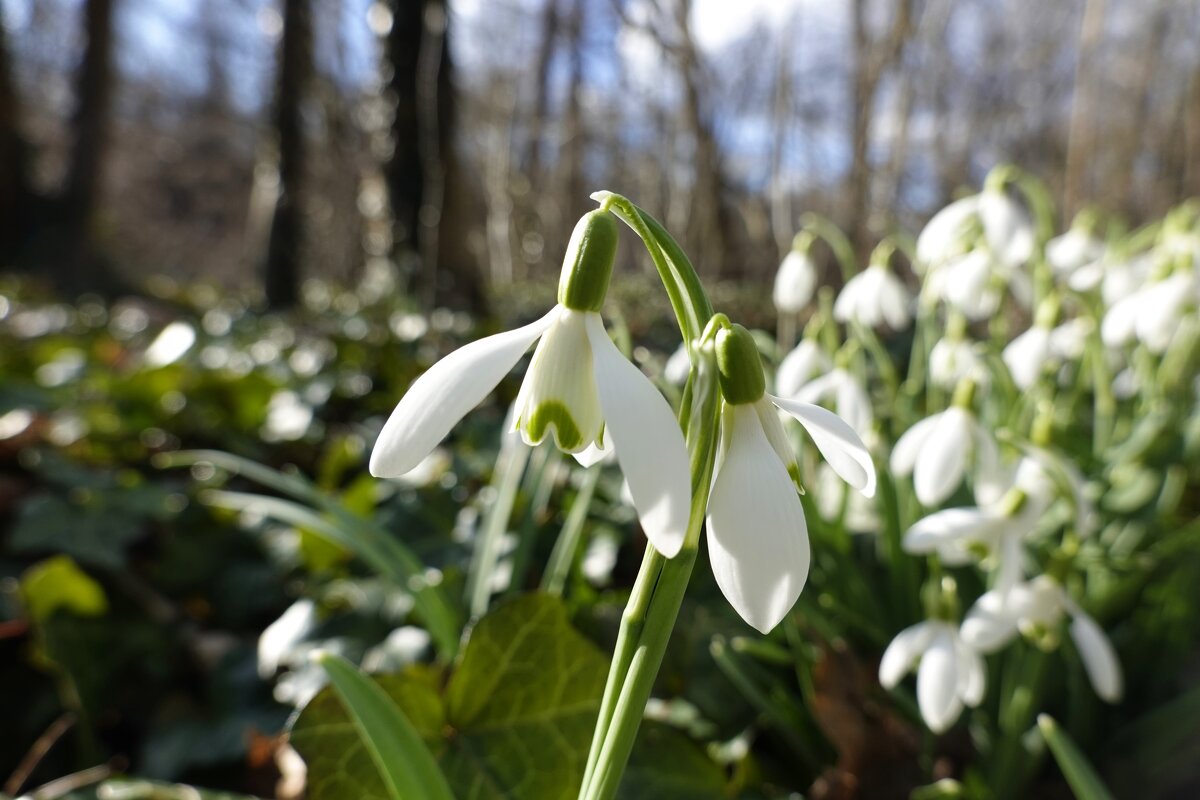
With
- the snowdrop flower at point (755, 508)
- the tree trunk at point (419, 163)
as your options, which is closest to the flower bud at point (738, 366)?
the snowdrop flower at point (755, 508)

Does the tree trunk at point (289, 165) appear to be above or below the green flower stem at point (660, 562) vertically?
below

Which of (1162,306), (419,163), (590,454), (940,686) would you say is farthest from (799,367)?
(419,163)

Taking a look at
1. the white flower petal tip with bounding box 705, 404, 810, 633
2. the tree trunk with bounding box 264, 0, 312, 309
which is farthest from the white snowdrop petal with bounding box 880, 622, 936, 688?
the tree trunk with bounding box 264, 0, 312, 309

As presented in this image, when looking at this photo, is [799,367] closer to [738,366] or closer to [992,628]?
[992,628]

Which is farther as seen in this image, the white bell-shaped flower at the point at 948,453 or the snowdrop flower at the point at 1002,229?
the snowdrop flower at the point at 1002,229

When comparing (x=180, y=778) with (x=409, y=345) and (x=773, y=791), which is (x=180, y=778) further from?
(x=409, y=345)

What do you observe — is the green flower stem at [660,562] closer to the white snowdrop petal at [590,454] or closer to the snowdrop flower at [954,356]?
the white snowdrop petal at [590,454]
